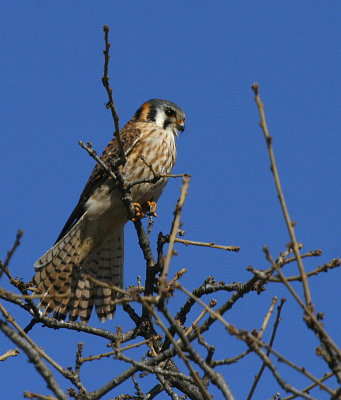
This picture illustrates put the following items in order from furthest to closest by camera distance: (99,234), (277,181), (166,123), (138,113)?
(138,113), (166,123), (99,234), (277,181)

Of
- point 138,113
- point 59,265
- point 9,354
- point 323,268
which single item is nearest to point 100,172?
point 59,265

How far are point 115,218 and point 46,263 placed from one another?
63cm

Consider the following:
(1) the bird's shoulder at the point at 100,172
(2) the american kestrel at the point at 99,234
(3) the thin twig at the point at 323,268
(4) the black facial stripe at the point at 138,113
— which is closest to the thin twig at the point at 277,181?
(3) the thin twig at the point at 323,268

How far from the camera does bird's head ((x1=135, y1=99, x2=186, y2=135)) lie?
20.5ft

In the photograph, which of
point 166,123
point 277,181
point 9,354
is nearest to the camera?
point 277,181

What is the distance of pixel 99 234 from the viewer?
5.76 metres

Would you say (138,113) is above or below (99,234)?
above

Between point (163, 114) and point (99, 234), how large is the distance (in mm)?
1279

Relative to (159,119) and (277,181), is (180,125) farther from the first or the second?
(277,181)

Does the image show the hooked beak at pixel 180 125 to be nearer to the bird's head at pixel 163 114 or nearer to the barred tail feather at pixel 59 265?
the bird's head at pixel 163 114

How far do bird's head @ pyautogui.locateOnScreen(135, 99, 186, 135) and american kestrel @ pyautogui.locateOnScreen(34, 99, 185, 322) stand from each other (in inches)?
9.8

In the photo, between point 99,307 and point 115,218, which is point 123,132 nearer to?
point 115,218

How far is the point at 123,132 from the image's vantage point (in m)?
5.98

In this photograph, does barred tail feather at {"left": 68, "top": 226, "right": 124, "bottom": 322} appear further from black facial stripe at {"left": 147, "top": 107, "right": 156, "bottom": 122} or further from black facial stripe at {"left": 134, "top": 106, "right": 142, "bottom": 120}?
black facial stripe at {"left": 134, "top": 106, "right": 142, "bottom": 120}
